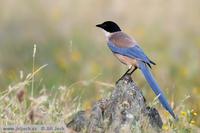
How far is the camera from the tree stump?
7461mm

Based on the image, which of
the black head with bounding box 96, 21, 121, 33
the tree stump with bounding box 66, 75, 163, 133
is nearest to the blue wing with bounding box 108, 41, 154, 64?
the black head with bounding box 96, 21, 121, 33

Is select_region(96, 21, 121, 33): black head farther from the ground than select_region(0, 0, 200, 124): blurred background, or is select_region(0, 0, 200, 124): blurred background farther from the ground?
select_region(96, 21, 121, 33): black head

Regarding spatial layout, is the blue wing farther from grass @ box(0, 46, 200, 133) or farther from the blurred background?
Answer: the blurred background

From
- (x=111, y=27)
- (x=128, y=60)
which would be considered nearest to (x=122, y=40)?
(x=128, y=60)

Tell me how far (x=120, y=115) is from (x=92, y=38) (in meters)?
6.80

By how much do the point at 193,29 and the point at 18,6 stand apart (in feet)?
9.17

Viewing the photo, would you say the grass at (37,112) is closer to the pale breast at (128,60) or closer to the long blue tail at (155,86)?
the long blue tail at (155,86)

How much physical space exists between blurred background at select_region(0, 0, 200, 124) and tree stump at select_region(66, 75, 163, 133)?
4414 mm

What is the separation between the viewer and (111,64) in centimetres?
1362

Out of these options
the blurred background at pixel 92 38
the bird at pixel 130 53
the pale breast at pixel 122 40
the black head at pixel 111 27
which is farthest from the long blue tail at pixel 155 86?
the blurred background at pixel 92 38

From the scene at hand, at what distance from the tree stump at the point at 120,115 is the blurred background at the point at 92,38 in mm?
4414

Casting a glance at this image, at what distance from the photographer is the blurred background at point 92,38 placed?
1316 cm

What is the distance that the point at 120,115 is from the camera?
764cm

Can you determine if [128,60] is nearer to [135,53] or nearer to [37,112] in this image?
[135,53]
